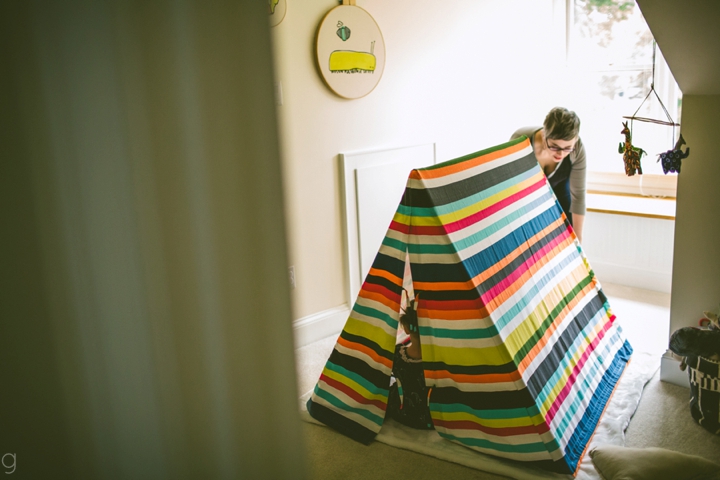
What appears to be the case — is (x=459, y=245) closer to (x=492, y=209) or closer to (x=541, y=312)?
(x=492, y=209)

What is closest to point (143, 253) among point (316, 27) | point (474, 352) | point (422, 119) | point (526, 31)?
point (474, 352)

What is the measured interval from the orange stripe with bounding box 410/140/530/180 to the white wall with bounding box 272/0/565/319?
68cm

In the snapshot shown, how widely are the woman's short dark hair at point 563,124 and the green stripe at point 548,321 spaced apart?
0.65 meters

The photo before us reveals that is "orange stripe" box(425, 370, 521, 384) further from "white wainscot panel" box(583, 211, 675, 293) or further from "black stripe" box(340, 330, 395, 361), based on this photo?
"white wainscot panel" box(583, 211, 675, 293)

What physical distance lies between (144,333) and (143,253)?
45 millimetres

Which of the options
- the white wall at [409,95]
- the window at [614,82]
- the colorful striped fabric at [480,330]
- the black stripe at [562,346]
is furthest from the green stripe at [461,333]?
the window at [614,82]

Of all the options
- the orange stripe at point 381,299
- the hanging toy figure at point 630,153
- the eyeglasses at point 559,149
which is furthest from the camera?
the eyeglasses at point 559,149

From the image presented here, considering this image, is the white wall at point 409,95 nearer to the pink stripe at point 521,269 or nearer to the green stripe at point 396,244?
the green stripe at point 396,244

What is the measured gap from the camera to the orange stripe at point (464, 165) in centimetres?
216

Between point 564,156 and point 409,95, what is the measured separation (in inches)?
39.5

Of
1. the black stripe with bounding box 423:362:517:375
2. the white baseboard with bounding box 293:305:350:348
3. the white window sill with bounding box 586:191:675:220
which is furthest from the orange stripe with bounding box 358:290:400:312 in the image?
the white window sill with bounding box 586:191:675:220

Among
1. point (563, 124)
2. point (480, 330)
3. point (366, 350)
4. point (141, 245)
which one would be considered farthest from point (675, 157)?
point (141, 245)

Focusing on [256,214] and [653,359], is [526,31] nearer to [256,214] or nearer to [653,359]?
[653,359]

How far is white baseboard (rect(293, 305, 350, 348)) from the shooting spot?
3.18m
